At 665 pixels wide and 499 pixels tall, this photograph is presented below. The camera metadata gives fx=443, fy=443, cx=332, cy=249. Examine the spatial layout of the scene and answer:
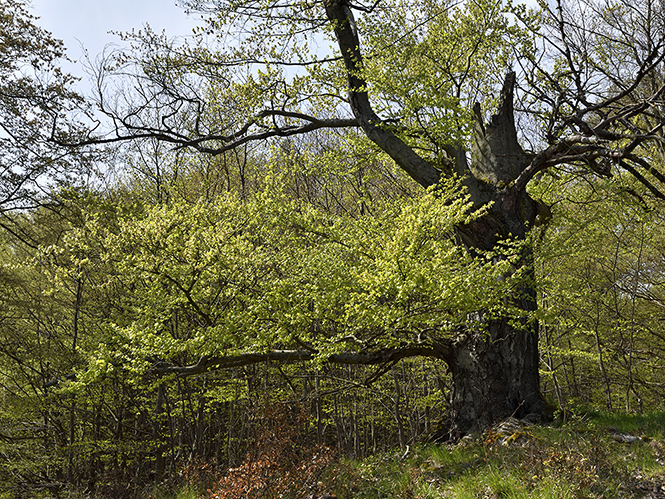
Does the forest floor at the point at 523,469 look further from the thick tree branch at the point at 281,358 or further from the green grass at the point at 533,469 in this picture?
the thick tree branch at the point at 281,358

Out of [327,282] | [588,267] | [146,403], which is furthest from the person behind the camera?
[588,267]

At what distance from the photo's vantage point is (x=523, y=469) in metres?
3.88

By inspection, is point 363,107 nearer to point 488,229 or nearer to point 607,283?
point 488,229

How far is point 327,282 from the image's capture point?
248 inches

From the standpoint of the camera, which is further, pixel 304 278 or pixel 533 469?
pixel 304 278

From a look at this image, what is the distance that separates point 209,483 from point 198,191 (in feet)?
30.6

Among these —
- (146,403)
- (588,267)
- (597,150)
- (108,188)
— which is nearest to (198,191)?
(108,188)

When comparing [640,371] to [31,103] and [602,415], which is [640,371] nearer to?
[602,415]

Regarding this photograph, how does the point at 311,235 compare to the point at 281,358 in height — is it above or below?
above

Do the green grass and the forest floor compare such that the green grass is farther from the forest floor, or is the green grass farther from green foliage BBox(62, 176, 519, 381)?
green foliage BBox(62, 176, 519, 381)

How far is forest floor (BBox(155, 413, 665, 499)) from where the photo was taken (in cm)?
347

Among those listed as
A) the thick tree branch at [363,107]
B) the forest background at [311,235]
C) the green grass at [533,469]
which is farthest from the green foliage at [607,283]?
the green grass at [533,469]

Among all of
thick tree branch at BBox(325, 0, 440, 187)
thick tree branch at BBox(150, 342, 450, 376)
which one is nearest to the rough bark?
thick tree branch at BBox(325, 0, 440, 187)

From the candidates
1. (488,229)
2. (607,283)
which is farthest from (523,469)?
(607,283)
